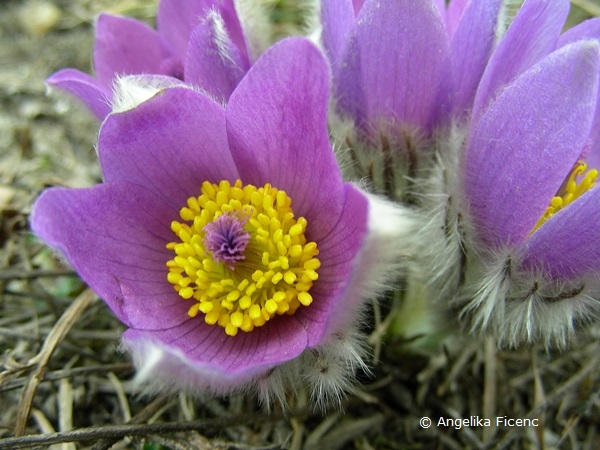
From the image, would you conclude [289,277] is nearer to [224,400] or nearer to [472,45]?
[224,400]

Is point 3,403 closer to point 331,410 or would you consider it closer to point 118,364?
point 118,364

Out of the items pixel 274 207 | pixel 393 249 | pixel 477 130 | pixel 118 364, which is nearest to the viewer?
pixel 393 249

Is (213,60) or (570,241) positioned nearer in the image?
(570,241)

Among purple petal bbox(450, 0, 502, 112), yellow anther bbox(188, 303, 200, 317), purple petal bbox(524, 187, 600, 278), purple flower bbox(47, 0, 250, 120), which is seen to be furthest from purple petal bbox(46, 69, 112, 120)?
purple petal bbox(524, 187, 600, 278)

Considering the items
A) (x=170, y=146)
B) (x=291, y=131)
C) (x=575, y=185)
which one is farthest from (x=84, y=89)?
(x=575, y=185)

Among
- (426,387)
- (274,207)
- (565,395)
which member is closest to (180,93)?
(274,207)

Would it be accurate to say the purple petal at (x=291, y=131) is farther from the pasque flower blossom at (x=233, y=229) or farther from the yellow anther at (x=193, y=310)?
the yellow anther at (x=193, y=310)

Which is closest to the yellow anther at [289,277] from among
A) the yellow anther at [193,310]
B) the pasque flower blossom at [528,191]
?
the yellow anther at [193,310]
